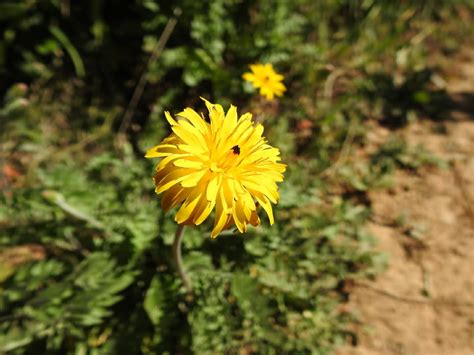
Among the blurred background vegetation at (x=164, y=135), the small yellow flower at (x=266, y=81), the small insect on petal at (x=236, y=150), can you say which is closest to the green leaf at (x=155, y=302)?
the blurred background vegetation at (x=164, y=135)

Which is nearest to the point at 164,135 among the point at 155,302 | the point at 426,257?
the point at 155,302

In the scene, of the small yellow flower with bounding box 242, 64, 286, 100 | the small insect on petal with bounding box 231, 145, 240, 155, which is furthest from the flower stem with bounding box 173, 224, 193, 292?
the small yellow flower with bounding box 242, 64, 286, 100

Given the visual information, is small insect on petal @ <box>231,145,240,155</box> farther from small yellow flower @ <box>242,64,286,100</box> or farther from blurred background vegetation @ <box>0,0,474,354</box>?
small yellow flower @ <box>242,64,286,100</box>

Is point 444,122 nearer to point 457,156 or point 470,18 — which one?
point 457,156

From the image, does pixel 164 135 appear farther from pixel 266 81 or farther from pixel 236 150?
pixel 236 150

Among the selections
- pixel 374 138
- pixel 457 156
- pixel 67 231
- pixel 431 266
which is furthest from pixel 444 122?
pixel 67 231

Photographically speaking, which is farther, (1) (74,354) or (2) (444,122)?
(2) (444,122)
